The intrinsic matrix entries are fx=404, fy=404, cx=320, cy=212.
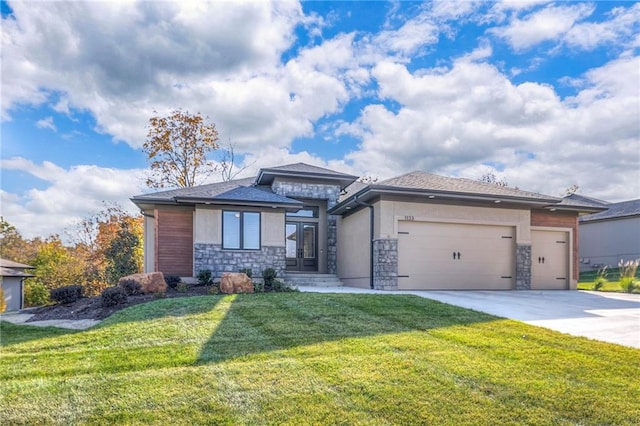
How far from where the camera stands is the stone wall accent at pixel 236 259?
515 inches

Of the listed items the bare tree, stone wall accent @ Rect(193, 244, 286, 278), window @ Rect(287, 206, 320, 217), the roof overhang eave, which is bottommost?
stone wall accent @ Rect(193, 244, 286, 278)

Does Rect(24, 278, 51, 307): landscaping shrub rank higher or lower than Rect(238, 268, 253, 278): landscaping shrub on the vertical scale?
lower

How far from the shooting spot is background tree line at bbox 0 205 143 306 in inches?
818

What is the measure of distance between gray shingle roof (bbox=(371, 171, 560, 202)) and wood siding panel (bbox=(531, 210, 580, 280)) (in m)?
1.16

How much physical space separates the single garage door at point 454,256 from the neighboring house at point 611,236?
14.1 metres

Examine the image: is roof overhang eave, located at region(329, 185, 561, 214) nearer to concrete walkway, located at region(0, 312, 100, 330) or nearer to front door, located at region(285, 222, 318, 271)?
front door, located at region(285, 222, 318, 271)

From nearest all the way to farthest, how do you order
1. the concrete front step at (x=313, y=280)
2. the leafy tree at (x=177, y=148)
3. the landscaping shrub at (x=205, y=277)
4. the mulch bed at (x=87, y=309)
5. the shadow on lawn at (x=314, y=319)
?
1. the shadow on lawn at (x=314, y=319)
2. the mulch bed at (x=87, y=309)
3. the landscaping shrub at (x=205, y=277)
4. the concrete front step at (x=313, y=280)
5. the leafy tree at (x=177, y=148)

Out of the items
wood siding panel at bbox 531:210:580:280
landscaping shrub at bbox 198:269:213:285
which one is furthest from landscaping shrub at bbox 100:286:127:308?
wood siding panel at bbox 531:210:580:280

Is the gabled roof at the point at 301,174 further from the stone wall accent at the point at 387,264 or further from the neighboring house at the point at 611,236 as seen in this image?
the neighboring house at the point at 611,236

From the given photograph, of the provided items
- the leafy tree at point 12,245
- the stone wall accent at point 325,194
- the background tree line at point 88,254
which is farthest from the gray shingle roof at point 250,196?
the leafy tree at point 12,245

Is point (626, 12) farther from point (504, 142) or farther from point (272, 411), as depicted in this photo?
point (272, 411)

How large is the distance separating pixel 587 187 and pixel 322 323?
39127mm

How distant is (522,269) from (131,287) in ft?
39.5

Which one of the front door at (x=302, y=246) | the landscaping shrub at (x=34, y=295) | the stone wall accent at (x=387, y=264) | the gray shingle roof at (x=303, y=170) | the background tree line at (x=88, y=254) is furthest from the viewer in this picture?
the landscaping shrub at (x=34, y=295)
